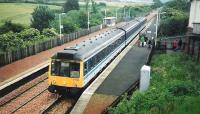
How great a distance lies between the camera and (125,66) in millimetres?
27094

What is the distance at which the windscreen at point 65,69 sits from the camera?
19.0m

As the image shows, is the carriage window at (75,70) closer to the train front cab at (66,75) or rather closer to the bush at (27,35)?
the train front cab at (66,75)

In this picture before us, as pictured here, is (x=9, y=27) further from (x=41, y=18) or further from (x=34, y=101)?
(x=34, y=101)

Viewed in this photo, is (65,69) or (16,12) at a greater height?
(16,12)

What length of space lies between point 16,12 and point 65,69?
212 feet

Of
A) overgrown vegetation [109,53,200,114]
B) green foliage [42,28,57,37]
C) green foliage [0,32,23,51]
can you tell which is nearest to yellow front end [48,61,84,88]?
overgrown vegetation [109,53,200,114]

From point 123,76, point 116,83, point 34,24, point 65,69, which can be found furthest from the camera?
point 34,24

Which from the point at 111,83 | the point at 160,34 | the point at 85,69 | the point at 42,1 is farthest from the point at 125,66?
the point at 42,1

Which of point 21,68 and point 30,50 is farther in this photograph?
point 30,50

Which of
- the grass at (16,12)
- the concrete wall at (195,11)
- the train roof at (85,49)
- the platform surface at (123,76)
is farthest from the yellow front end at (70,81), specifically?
the grass at (16,12)

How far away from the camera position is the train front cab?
18922 millimetres

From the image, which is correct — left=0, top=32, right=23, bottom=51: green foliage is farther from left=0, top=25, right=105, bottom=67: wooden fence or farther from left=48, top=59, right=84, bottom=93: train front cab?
left=48, top=59, right=84, bottom=93: train front cab

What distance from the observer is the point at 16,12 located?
79.6 m

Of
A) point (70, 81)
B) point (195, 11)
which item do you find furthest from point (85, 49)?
point (195, 11)
